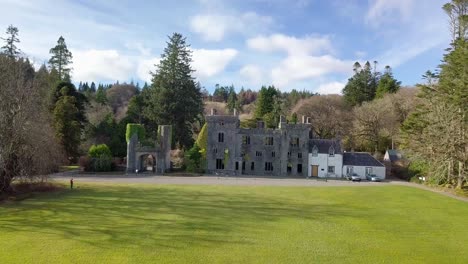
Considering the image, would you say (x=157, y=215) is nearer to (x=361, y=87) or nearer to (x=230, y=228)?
(x=230, y=228)

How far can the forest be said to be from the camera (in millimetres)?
27266

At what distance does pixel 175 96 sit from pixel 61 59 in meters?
25.2

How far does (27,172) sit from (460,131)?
36.3 metres

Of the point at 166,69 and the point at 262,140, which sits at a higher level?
the point at 166,69

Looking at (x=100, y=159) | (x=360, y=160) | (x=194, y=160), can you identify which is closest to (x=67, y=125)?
(x=100, y=159)

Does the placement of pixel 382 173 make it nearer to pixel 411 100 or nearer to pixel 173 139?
pixel 411 100

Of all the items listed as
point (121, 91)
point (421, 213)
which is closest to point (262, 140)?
point (421, 213)

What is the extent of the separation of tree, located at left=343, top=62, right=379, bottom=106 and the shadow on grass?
5041cm

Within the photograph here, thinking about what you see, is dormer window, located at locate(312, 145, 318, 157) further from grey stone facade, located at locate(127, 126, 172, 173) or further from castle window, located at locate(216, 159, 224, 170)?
grey stone facade, located at locate(127, 126, 172, 173)

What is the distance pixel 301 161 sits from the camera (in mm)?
49688

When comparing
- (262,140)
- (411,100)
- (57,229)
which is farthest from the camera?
(411,100)

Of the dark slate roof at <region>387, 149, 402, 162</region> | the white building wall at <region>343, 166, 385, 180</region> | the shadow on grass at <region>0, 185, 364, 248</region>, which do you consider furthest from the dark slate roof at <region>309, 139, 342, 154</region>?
the shadow on grass at <region>0, 185, 364, 248</region>

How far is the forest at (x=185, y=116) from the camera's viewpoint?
2727 cm

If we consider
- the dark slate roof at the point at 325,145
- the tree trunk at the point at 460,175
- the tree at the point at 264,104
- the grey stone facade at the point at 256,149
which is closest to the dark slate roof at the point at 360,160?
the dark slate roof at the point at 325,145
